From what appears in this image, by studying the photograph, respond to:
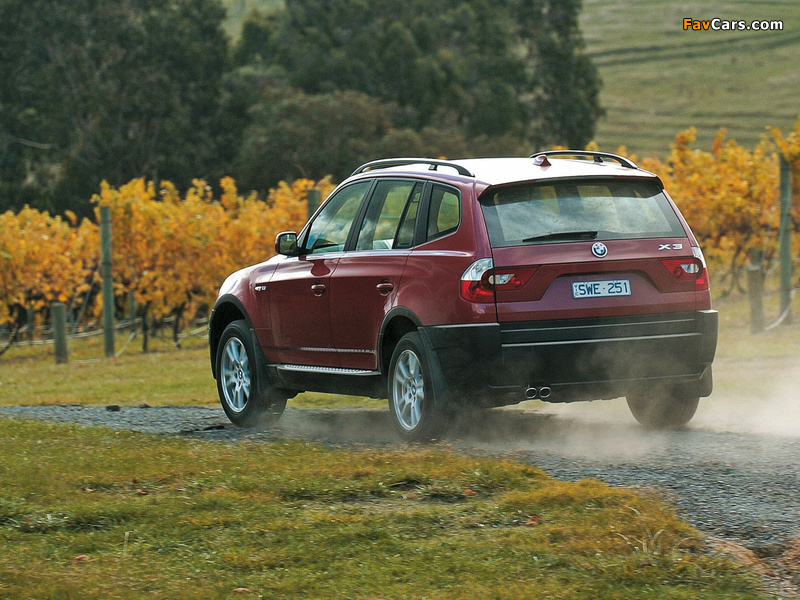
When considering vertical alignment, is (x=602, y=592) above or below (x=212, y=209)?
below

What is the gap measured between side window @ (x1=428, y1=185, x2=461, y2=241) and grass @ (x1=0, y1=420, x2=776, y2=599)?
4.88 ft

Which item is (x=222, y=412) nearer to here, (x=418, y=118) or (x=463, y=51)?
(x=418, y=118)

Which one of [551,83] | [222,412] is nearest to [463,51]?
[551,83]

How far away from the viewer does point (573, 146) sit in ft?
186

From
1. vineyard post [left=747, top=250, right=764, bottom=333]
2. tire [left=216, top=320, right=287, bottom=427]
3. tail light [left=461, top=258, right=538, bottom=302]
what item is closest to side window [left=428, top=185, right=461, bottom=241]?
tail light [left=461, top=258, right=538, bottom=302]

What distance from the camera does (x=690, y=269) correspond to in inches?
318

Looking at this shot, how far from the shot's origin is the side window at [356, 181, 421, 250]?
8555 mm

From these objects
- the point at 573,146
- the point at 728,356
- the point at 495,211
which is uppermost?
the point at 573,146

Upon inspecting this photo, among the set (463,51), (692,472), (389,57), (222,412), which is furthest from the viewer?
(463,51)

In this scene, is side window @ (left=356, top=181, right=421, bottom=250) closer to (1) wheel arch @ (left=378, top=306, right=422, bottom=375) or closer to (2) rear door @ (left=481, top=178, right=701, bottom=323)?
(1) wheel arch @ (left=378, top=306, right=422, bottom=375)

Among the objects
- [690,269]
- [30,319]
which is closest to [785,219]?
[690,269]

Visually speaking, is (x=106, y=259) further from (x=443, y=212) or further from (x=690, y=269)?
(x=690, y=269)

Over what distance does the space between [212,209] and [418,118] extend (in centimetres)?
2950

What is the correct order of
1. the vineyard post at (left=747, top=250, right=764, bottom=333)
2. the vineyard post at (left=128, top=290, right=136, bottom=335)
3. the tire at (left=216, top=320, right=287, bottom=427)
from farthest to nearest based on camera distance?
the vineyard post at (left=128, top=290, right=136, bottom=335), the vineyard post at (left=747, top=250, right=764, bottom=333), the tire at (left=216, top=320, right=287, bottom=427)
